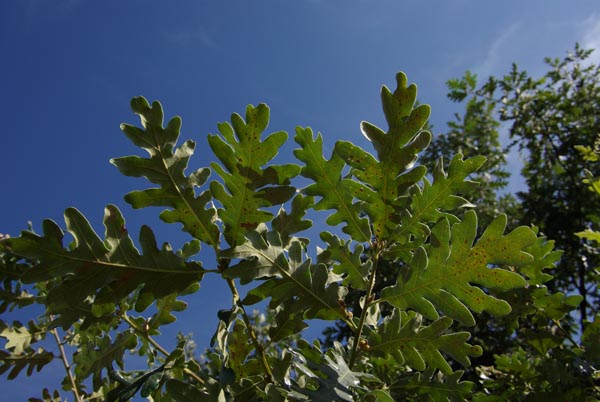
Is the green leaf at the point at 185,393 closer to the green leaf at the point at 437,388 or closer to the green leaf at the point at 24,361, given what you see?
the green leaf at the point at 437,388

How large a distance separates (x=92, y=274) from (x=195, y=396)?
1.62 feet

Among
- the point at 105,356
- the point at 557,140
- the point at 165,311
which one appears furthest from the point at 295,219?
the point at 557,140

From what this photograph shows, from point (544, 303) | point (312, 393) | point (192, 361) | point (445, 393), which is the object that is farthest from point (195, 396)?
point (544, 303)

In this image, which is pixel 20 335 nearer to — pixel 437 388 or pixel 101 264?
pixel 101 264

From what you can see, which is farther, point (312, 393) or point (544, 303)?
point (544, 303)

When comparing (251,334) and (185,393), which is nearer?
(185,393)

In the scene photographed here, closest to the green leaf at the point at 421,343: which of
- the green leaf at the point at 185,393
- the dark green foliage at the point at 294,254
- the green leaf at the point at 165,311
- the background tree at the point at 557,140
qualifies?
the dark green foliage at the point at 294,254

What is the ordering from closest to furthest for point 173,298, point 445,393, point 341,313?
point 341,313
point 445,393
point 173,298

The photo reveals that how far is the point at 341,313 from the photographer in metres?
1.73

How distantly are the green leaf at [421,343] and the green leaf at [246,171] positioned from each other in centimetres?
58

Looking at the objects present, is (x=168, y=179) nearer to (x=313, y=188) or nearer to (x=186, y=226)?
(x=186, y=226)

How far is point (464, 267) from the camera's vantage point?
1602mm

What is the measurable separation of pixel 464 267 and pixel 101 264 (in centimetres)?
111

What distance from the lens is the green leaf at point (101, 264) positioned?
1.51 metres
